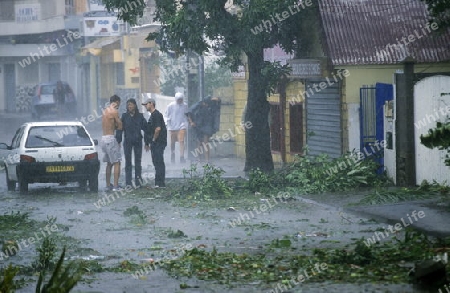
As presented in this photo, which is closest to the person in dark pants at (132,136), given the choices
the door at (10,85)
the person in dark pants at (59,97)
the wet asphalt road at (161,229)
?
the wet asphalt road at (161,229)

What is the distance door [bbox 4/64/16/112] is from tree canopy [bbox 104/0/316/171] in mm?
41193

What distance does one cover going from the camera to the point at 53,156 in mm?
18953

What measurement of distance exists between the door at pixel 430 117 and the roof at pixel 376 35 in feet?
9.48

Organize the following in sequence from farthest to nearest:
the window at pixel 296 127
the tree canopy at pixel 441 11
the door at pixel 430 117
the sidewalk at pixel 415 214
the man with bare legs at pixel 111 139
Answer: the window at pixel 296 127
the man with bare legs at pixel 111 139
the door at pixel 430 117
the sidewalk at pixel 415 214
the tree canopy at pixel 441 11

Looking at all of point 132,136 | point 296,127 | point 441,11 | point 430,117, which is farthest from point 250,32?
point 441,11

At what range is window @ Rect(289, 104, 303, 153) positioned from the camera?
23.7 m

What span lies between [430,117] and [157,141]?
614cm

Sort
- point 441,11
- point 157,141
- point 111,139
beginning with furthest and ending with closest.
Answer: point 157,141
point 111,139
point 441,11

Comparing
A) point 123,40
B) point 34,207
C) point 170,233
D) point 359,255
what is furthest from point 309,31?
point 123,40

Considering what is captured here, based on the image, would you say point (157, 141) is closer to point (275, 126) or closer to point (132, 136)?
point (132, 136)

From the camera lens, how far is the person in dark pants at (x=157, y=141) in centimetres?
2014

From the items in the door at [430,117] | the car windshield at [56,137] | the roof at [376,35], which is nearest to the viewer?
the door at [430,117]

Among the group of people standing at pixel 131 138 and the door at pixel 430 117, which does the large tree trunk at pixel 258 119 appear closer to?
the group of people standing at pixel 131 138

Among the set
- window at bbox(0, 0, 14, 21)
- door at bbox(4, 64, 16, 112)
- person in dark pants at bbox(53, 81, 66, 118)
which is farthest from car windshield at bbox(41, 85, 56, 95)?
window at bbox(0, 0, 14, 21)
